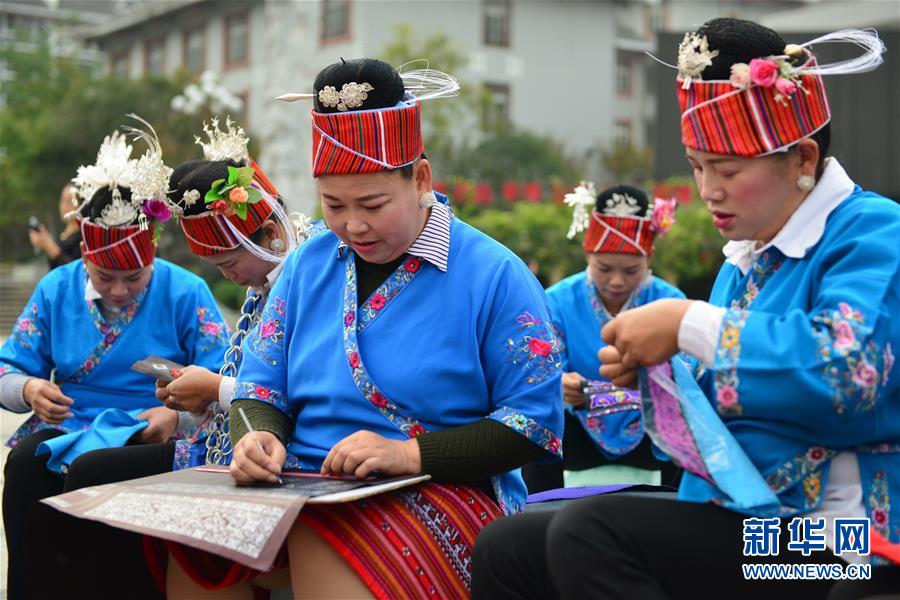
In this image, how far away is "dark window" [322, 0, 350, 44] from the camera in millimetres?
27125

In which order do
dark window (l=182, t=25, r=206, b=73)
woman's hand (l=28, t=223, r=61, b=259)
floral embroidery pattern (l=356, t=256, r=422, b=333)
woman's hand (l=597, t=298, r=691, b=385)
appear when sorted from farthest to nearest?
dark window (l=182, t=25, r=206, b=73)
woman's hand (l=28, t=223, r=61, b=259)
floral embroidery pattern (l=356, t=256, r=422, b=333)
woman's hand (l=597, t=298, r=691, b=385)

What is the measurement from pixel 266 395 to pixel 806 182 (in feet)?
4.60

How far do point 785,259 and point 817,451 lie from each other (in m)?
0.41

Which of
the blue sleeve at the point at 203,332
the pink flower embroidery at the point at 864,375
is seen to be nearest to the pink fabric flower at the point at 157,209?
the blue sleeve at the point at 203,332

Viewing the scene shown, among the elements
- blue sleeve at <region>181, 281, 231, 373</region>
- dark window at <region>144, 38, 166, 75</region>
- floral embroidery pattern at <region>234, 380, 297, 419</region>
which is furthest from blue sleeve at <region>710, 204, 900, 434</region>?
dark window at <region>144, 38, 166, 75</region>

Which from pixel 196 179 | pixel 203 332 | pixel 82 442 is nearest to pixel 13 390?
pixel 82 442

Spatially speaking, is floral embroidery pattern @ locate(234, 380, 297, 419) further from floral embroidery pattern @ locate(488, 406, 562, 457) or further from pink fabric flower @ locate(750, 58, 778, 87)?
pink fabric flower @ locate(750, 58, 778, 87)

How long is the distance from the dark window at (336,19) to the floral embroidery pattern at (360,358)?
25.2 meters

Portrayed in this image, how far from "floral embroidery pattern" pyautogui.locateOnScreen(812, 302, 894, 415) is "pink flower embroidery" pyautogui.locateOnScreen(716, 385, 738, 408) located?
17 cm

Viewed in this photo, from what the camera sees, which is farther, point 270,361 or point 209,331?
point 209,331

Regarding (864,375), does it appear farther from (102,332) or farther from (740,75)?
(102,332)

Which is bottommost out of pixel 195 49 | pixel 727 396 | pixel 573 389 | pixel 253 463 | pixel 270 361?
pixel 573 389

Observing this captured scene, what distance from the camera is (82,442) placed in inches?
145

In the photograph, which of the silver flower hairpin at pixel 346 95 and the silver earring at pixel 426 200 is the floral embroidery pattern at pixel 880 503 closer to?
the silver earring at pixel 426 200
